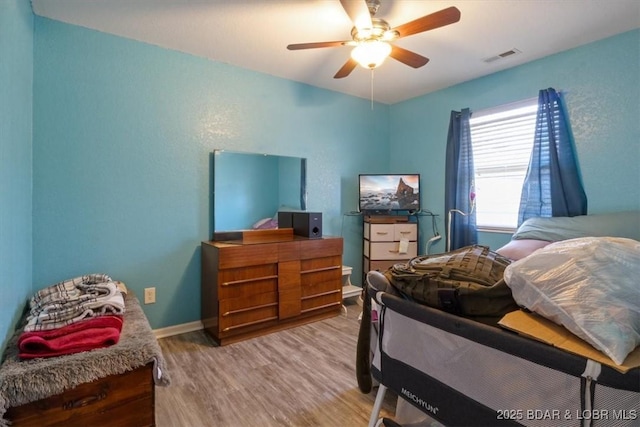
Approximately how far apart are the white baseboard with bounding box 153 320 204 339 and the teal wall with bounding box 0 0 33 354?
908mm

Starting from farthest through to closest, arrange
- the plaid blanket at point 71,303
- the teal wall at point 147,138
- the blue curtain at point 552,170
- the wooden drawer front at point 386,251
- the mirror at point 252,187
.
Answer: the wooden drawer front at point 386,251 → the mirror at point 252,187 → the blue curtain at point 552,170 → the teal wall at point 147,138 → the plaid blanket at point 71,303

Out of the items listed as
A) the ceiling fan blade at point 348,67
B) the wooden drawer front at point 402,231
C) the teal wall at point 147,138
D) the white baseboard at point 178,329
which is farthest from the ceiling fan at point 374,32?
the white baseboard at point 178,329

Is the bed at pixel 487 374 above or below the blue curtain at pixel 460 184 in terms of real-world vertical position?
below

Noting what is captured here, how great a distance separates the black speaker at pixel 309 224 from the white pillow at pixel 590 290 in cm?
215

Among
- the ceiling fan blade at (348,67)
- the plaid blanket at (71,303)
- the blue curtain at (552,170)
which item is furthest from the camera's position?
the blue curtain at (552,170)

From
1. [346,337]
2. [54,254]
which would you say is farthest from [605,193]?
[54,254]

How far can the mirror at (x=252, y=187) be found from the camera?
278 cm

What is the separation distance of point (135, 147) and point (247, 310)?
1.55 meters

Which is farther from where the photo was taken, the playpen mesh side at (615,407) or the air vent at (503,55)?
the air vent at (503,55)

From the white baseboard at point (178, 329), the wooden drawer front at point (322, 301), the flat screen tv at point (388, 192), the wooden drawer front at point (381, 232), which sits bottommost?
the white baseboard at point (178, 329)

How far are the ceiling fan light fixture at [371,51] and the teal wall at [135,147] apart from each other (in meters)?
1.32

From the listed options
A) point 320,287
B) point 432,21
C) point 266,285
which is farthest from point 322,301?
point 432,21

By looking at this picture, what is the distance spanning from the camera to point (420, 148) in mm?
3762

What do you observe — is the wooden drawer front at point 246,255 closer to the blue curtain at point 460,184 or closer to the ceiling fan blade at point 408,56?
the ceiling fan blade at point 408,56
